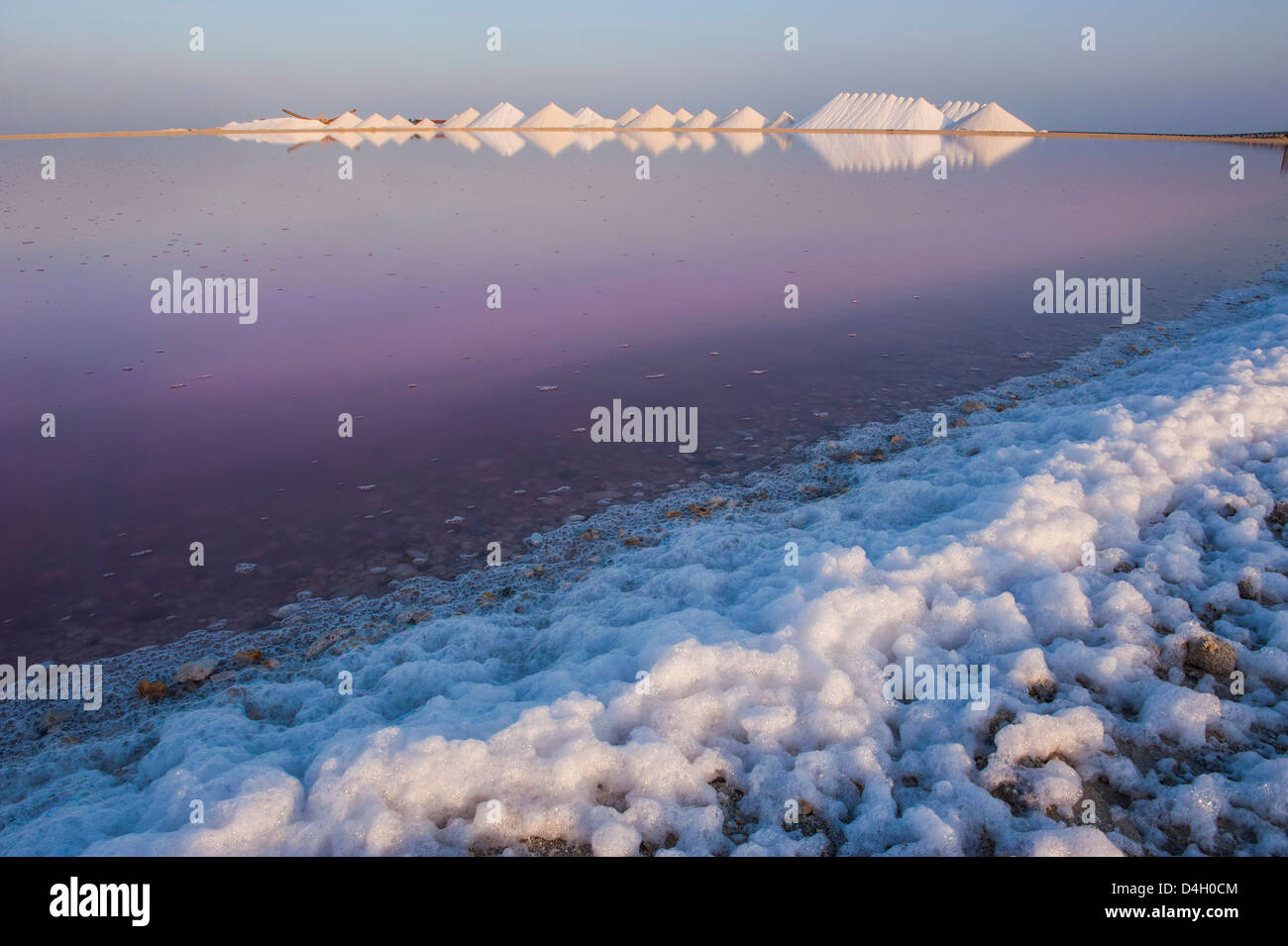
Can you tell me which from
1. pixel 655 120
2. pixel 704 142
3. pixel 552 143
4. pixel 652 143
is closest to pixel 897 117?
pixel 655 120

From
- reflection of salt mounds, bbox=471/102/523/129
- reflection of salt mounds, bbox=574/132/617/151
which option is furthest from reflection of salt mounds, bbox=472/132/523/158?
reflection of salt mounds, bbox=471/102/523/129

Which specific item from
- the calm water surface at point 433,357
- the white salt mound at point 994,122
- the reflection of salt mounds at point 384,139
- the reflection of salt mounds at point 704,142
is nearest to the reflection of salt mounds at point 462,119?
the reflection of salt mounds at point 384,139

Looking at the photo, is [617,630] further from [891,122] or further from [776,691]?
[891,122]

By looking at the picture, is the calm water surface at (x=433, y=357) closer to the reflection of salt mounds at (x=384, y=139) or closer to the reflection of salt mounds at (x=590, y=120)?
the reflection of salt mounds at (x=384, y=139)

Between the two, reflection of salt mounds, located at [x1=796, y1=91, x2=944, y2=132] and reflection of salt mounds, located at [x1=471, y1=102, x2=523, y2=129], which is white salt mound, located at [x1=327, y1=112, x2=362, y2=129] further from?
reflection of salt mounds, located at [x1=796, y1=91, x2=944, y2=132]

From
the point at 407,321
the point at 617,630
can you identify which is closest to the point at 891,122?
the point at 407,321
